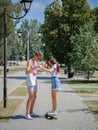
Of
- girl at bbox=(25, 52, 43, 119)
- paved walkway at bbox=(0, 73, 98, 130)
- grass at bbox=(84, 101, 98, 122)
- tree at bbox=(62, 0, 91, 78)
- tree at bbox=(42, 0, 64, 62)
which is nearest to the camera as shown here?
paved walkway at bbox=(0, 73, 98, 130)

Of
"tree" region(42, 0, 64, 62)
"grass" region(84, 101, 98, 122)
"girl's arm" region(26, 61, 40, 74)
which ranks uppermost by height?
"tree" region(42, 0, 64, 62)

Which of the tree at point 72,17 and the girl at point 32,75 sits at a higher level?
the tree at point 72,17

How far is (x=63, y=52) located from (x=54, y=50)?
1.23m

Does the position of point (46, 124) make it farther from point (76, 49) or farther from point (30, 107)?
point (76, 49)

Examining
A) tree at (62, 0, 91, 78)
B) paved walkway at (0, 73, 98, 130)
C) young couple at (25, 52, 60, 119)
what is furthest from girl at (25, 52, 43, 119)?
tree at (62, 0, 91, 78)

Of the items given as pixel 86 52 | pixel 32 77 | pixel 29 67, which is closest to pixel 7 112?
pixel 32 77

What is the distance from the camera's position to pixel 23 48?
13962 centimetres

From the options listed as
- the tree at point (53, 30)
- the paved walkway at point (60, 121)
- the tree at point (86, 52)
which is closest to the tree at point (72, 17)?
the tree at point (53, 30)

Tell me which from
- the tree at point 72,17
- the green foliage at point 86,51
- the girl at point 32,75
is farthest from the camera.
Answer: the tree at point 72,17

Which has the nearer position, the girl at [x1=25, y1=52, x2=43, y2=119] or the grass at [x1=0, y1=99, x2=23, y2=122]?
the grass at [x1=0, y1=99, x2=23, y2=122]

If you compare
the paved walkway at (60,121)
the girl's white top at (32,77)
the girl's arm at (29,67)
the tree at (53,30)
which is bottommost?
the paved walkway at (60,121)

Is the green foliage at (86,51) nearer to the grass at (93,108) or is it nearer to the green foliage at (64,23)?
the green foliage at (64,23)

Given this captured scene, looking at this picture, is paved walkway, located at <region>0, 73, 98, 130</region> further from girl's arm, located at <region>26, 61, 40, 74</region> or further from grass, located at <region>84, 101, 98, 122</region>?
girl's arm, located at <region>26, 61, 40, 74</region>

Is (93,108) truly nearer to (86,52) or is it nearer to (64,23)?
(86,52)
